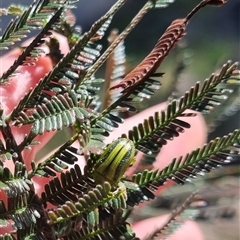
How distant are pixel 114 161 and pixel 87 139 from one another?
3 centimetres

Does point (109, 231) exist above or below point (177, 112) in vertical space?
below

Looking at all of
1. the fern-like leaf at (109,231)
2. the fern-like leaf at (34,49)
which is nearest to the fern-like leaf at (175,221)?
the fern-like leaf at (109,231)

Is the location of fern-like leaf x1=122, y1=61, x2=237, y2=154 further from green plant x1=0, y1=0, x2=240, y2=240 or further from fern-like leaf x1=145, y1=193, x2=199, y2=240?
fern-like leaf x1=145, y1=193, x2=199, y2=240

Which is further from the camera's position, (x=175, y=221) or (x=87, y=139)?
(x=175, y=221)

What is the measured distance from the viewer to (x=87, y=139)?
0.40 metres

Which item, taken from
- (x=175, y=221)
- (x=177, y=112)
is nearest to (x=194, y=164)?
(x=177, y=112)

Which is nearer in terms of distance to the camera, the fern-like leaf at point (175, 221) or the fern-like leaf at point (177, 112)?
the fern-like leaf at point (177, 112)

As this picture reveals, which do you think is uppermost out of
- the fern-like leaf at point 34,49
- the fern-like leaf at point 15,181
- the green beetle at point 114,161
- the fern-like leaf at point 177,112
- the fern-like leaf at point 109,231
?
the fern-like leaf at point 34,49

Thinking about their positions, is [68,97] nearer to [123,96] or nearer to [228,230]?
[123,96]

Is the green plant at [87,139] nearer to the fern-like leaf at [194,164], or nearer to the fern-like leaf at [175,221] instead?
the fern-like leaf at [194,164]

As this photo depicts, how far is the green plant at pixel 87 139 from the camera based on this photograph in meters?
0.40

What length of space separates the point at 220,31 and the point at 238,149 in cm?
127

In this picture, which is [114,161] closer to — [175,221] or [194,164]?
[194,164]

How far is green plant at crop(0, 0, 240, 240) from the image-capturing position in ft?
1.30
